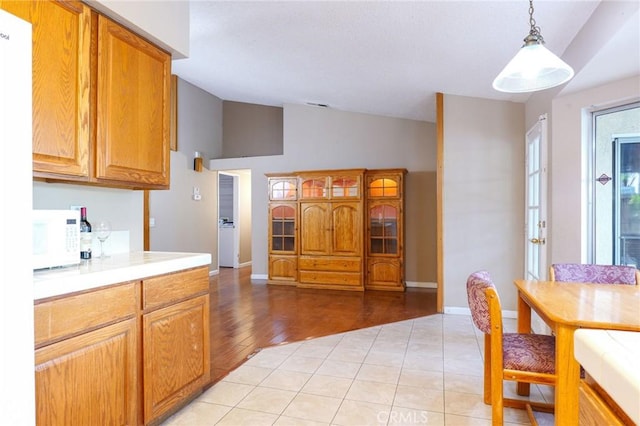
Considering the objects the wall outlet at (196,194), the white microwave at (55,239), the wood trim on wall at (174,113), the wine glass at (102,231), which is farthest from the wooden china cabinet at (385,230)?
the white microwave at (55,239)

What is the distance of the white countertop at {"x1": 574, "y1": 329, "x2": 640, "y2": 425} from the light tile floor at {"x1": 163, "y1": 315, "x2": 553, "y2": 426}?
5.05 ft

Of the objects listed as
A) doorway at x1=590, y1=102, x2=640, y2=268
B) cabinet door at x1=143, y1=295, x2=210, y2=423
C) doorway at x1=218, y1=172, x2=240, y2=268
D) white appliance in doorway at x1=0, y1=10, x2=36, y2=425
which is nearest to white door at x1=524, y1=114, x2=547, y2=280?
doorway at x1=590, y1=102, x2=640, y2=268

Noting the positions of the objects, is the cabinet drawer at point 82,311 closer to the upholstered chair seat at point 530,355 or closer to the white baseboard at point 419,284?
the upholstered chair seat at point 530,355

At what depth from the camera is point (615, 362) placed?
647mm

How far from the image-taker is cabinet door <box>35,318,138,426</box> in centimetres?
138

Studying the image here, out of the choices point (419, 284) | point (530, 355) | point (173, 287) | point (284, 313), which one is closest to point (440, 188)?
point (419, 284)

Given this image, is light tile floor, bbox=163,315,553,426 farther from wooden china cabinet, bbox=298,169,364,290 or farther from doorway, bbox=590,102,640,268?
wooden china cabinet, bbox=298,169,364,290

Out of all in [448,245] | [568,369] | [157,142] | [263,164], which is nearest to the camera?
[568,369]

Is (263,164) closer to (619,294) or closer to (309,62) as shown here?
(309,62)

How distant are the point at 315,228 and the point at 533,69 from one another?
428 centimetres

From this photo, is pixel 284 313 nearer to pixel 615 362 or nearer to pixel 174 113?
pixel 174 113

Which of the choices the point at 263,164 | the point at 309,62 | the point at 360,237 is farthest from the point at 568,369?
the point at 263,164

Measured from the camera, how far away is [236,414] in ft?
6.98

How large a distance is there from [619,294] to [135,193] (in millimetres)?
2981
